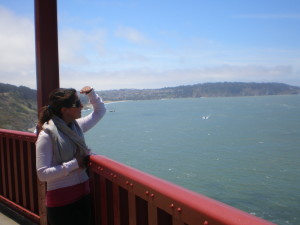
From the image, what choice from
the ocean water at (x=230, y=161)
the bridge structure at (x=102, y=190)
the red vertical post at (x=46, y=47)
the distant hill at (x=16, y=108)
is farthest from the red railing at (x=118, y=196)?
the distant hill at (x=16, y=108)

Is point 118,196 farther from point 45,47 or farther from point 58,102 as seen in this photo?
point 45,47

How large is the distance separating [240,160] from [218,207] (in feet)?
175

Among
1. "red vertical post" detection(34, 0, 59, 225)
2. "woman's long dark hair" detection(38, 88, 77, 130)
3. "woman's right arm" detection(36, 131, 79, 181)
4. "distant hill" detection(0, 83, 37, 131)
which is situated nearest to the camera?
"woman's right arm" detection(36, 131, 79, 181)

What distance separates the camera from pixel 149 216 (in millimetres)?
1883

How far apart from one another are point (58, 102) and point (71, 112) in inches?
4.4

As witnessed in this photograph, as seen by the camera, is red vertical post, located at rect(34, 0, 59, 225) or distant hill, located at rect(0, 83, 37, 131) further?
distant hill, located at rect(0, 83, 37, 131)

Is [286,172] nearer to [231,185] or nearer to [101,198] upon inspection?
[231,185]

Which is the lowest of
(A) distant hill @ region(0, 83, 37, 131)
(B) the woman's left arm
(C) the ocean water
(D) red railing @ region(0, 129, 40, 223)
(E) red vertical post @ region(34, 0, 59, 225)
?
(C) the ocean water

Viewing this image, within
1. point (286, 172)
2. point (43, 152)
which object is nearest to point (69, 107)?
point (43, 152)

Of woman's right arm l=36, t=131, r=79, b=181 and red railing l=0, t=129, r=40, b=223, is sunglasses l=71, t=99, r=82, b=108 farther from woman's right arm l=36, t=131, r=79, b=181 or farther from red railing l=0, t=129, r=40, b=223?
red railing l=0, t=129, r=40, b=223

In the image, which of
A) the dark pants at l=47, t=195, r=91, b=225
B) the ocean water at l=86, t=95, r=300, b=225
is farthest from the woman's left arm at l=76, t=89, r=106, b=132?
the ocean water at l=86, t=95, r=300, b=225

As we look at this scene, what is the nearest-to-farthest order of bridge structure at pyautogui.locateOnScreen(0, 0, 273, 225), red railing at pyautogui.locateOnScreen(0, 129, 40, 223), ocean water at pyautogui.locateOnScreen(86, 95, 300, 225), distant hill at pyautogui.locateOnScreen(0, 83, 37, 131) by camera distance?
1. bridge structure at pyautogui.locateOnScreen(0, 0, 273, 225)
2. red railing at pyautogui.locateOnScreen(0, 129, 40, 223)
3. ocean water at pyautogui.locateOnScreen(86, 95, 300, 225)
4. distant hill at pyautogui.locateOnScreen(0, 83, 37, 131)

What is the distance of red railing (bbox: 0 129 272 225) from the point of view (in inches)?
56.9

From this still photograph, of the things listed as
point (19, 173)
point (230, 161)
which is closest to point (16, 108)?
point (230, 161)
